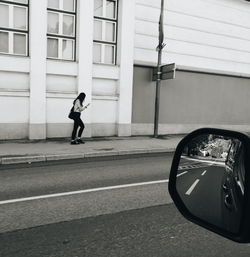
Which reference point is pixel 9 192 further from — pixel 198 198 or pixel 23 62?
pixel 23 62

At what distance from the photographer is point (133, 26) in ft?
46.9

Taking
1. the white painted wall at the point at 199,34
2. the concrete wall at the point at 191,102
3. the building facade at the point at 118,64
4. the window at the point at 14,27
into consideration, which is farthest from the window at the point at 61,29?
the concrete wall at the point at 191,102

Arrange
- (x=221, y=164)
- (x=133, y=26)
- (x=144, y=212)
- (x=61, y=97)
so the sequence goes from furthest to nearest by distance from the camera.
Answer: (x=133, y=26) → (x=61, y=97) → (x=144, y=212) → (x=221, y=164)

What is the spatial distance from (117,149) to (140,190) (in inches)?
195

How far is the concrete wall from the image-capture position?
15.1 meters

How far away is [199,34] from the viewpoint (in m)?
16.5

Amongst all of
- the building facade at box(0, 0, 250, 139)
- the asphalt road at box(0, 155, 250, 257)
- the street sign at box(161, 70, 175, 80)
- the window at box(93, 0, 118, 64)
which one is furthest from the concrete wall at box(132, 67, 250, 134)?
the asphalt road at box(0, 155, 250, 257)

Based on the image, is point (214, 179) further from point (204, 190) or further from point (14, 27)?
point (14, 27)

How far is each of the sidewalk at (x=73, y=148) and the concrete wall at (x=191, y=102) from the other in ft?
6.52

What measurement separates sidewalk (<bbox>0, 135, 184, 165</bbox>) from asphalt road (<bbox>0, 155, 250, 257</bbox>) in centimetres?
204

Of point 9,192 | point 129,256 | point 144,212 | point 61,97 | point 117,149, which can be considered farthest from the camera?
point 61,97

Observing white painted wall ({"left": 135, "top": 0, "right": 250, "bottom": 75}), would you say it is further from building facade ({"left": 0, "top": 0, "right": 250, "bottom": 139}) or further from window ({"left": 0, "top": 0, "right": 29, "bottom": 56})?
window ({"left": 0, "top": 0, "right": 29, "bottom": 56})

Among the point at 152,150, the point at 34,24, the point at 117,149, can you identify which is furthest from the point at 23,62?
the point at 152,150

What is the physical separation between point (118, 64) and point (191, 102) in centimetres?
453
